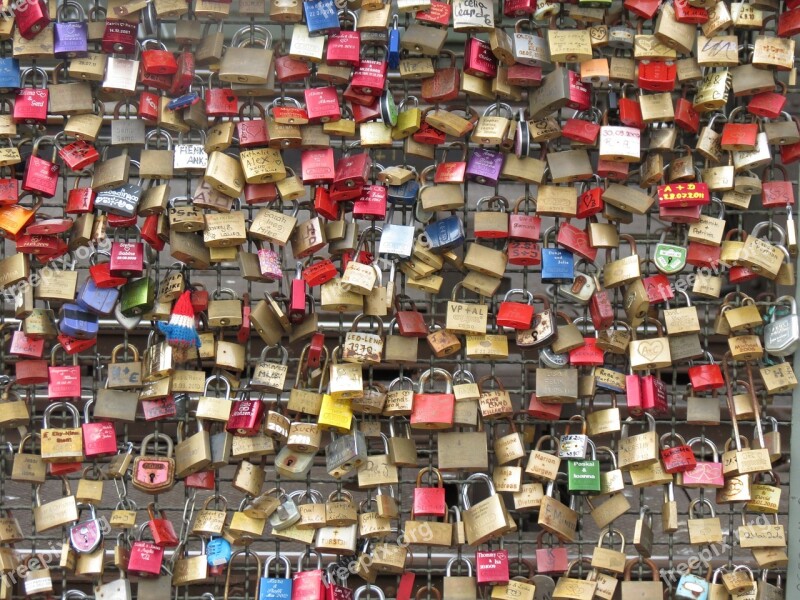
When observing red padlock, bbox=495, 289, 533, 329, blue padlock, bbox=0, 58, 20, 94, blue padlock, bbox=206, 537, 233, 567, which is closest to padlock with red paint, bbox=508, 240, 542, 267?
red padlock, bbox=495, 289, 533, 329

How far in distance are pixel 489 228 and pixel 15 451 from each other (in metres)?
1.67

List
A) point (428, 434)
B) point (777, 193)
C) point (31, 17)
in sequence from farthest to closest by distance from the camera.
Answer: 1. point (428, 434)
2. point (777, 193)
3. point (31, 17)

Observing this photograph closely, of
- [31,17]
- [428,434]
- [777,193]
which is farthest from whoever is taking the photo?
[428,434]

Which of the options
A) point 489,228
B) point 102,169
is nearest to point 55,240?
point 102,169

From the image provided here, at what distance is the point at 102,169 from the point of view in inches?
121

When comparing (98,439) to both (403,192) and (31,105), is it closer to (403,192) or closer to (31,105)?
(31,105)

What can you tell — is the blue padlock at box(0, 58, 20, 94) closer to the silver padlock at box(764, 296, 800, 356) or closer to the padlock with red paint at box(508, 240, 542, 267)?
the padlock with red paint at box(508, 240, 542, 267)

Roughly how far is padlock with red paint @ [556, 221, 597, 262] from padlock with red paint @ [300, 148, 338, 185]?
28.2 inches

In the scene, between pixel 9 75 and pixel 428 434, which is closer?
pixel 9 75

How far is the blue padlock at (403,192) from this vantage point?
3.09 metres

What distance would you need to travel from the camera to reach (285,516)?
3.07 m

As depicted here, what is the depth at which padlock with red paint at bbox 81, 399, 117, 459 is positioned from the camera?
9.93 feet

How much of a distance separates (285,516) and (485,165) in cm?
122

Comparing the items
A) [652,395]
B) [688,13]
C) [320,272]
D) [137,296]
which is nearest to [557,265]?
[652,395]
